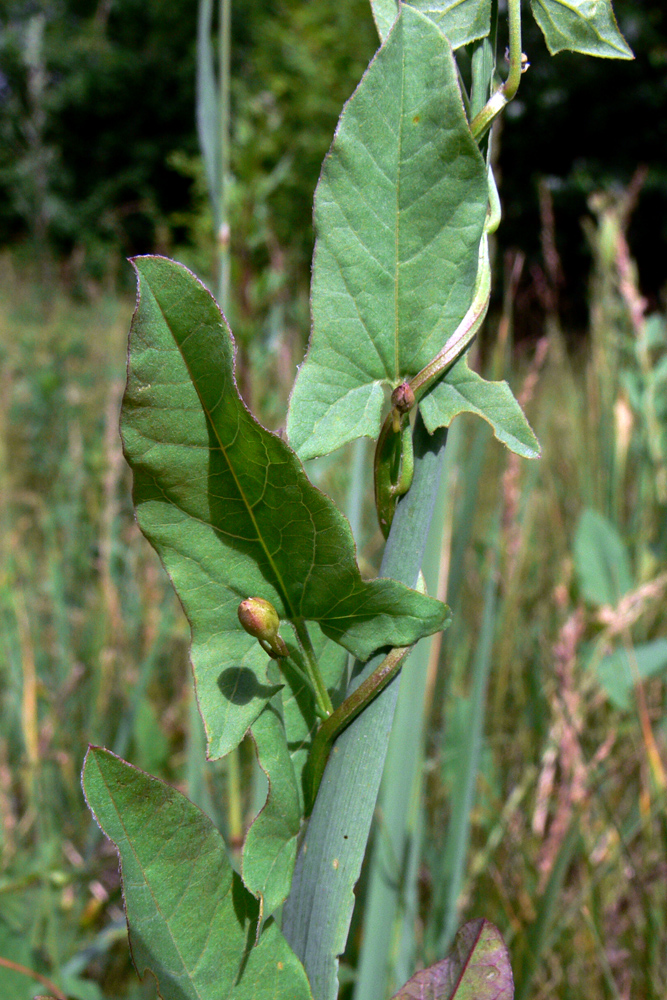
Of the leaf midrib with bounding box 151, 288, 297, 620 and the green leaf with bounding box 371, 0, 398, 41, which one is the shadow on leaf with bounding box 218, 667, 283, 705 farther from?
the green leaf with bounding box 371, 0, 398, 41

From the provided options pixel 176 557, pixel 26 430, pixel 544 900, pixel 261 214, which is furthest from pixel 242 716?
pixel 26 430

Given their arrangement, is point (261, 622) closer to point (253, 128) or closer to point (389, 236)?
point (389, 236)

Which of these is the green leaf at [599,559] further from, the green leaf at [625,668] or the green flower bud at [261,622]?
the green flower bud at [261,622]

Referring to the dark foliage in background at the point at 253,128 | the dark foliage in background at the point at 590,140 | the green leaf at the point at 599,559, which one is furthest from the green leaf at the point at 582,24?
the dark foliage in background at the point at 590,140

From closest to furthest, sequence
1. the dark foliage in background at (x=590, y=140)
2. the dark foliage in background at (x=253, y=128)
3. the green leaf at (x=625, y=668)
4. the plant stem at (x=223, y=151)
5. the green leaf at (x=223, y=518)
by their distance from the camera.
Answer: the green leaf at (x=223, y=518), the plant stem at (x=223, y=151), the green leaf at (x=625, y=668), the dark foliage in background at (x=253, y=128), the dark foliage in background at (x=590, y=140)

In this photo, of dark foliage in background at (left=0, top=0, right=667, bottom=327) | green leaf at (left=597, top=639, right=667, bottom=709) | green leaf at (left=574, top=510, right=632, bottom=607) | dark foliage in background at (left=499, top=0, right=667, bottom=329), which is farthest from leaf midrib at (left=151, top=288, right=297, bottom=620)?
dark foliage in background at (left=499, top=0, right=667, bottom=329)
